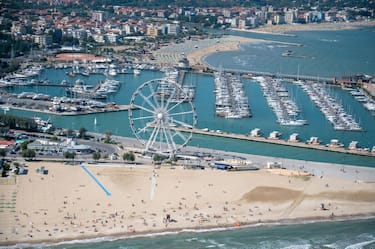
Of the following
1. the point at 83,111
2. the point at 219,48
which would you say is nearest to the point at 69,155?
the point at 83,111

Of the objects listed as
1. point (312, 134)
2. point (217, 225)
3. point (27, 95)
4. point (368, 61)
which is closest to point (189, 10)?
point (368, 61)

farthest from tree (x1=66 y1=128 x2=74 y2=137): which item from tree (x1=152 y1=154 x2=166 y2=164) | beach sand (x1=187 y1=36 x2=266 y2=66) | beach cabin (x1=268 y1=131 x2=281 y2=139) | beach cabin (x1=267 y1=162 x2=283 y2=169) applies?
beach sand (x1=187 y1=36 x2=266 y2=66)

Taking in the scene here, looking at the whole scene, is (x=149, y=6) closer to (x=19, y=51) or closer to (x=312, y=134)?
(x=19, y=51)

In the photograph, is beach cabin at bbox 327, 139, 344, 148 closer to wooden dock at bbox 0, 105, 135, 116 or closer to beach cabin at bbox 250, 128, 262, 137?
beach cabin at bbox 250, 128, 262, 137

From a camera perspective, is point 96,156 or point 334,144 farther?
point 334,144

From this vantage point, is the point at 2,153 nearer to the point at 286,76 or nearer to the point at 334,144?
the point at 334,144

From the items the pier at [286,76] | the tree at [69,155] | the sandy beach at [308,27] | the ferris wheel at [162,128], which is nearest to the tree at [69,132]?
the ferris wheel at [162,128]

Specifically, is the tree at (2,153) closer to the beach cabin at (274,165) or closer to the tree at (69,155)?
the tree at (69,155)

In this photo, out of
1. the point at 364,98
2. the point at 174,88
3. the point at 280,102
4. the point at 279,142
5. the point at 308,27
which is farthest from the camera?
the point at 308,27
